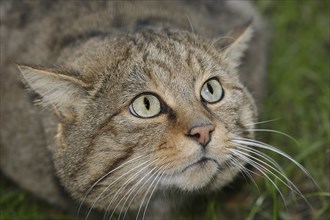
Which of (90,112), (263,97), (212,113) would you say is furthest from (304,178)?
(90,112)

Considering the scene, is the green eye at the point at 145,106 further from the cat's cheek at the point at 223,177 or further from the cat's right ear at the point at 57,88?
the cat's cheek at the point at 223,177

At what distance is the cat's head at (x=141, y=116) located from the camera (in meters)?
3.48

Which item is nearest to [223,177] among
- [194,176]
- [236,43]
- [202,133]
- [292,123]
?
[194,176]

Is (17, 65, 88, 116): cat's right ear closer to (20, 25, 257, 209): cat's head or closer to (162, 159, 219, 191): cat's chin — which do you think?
(20, 25, 257, 209): cat's head

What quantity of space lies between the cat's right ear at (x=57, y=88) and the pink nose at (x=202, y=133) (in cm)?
71

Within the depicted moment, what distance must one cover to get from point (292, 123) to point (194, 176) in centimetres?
199

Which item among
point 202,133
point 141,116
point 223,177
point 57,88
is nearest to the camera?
point 202,133

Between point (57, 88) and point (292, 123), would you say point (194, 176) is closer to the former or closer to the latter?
point (57, 88)

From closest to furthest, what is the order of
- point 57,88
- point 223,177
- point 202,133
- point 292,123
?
point 202,133, point 57,88, point 223,177, point 292,123

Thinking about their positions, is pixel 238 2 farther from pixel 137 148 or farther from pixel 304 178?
pixel 137 148

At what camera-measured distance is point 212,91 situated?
3.75 metres

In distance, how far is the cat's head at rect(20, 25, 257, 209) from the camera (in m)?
3.48

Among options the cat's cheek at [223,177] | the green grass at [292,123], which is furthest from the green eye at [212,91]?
the green grass at [292,123]

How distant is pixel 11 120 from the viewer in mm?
4488
